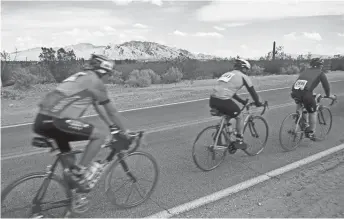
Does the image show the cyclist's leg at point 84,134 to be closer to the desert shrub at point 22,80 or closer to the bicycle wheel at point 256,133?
the bicycle wheel at point 256,133

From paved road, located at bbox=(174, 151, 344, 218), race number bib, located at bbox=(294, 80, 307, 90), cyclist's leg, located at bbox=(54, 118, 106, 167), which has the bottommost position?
paved road, located at bbox=(174, 151, 344, 218)

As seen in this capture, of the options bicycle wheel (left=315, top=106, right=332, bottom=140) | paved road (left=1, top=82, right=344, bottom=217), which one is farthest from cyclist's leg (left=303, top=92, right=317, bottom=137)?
bicycle wheel (left=315, top=106, right=332, bottom=140)

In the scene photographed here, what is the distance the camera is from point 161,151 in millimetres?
6312

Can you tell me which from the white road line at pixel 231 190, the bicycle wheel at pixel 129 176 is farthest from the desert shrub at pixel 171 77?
the bicycle wheel at pixel 129 176

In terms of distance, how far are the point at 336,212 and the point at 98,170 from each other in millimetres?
3101

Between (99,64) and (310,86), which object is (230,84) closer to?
(310,86)

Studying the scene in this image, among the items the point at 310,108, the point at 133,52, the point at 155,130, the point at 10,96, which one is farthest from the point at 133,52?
the point at 310,108

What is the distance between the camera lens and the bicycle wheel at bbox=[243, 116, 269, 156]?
6.05 m

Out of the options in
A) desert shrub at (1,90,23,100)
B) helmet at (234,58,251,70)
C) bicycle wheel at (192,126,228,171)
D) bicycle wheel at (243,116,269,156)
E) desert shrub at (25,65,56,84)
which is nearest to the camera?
bicycle wheel at (192,126,228,171)

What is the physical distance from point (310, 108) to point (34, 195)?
555cm

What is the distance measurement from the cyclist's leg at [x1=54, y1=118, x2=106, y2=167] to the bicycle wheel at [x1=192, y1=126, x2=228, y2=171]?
2083 millimetres

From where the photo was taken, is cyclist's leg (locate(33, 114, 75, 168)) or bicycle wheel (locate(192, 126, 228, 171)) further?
bicycle wheel (locate(192, 126, 228, 171))

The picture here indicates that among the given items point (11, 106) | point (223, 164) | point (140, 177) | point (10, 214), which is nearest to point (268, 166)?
point (223, 164)

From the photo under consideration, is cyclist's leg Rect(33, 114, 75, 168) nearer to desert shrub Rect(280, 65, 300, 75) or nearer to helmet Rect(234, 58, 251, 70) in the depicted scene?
helmet Rect(234, 58, 251, 70)
